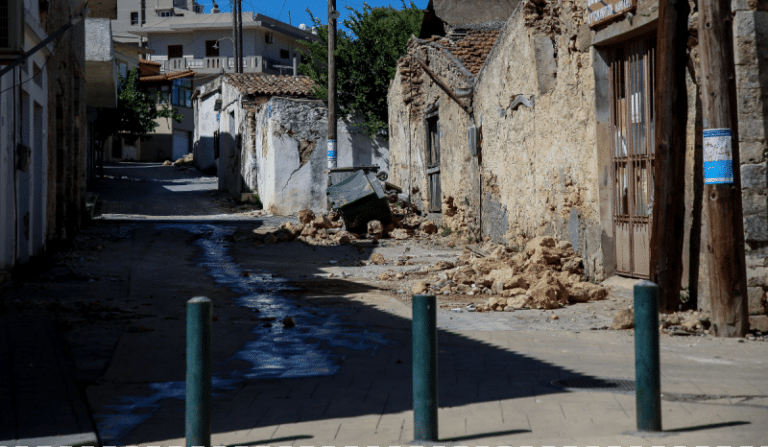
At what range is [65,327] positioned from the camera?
6.99m

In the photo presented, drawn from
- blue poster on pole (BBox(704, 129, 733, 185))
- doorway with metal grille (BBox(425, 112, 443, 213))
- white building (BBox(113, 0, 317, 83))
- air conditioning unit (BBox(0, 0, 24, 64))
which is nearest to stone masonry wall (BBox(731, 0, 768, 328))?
blue poster on pole (BBox(704, 129, 733, 185))

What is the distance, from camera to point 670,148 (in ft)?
23.3

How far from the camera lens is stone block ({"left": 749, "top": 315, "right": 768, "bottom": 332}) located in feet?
21.5

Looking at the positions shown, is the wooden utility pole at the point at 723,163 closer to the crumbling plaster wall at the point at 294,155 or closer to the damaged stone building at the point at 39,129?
the damaged stone building at the point at 39,129

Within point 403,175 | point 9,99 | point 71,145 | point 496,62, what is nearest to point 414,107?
point 403,175

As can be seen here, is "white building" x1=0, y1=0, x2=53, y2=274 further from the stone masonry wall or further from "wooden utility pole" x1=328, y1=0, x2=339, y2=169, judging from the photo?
"wooden utility pole" x1=328, y1=0, x2=339, y2=169

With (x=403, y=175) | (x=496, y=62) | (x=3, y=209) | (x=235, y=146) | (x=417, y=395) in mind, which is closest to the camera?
(x=417, y=395)

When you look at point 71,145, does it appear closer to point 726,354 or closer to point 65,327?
point 65,327

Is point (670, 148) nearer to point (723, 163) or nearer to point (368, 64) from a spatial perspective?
point (723, 163)

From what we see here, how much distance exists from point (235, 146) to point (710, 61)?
22.4 meters

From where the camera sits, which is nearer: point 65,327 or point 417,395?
point 417,395

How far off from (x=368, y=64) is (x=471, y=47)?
374 inches

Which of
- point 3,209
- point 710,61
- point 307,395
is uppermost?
point 710,61

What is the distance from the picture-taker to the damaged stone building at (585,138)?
6.63m
